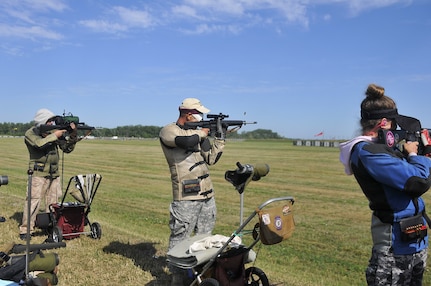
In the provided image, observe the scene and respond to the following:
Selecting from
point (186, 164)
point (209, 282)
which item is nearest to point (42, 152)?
point (186, 164)

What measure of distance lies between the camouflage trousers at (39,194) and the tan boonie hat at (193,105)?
3.82 metres

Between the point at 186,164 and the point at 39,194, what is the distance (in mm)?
3859

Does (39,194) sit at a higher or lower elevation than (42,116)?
lower

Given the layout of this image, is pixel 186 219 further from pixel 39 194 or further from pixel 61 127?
pixel 39 194

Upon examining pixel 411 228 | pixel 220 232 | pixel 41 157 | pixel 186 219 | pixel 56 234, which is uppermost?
pixel 41 157

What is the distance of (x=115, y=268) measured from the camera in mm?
5996

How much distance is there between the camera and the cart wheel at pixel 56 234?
7.28 meters

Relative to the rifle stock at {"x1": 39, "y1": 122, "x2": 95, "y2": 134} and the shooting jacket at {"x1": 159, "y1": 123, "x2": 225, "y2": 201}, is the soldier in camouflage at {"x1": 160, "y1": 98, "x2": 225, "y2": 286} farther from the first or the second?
the rifle stock at {"x1": 39, "y1": 122, "x2": 95, "y2": 134}

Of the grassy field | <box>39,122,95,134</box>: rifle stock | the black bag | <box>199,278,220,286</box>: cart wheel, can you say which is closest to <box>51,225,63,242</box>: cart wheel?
the grassy field

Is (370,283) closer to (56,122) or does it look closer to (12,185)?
(56,122)

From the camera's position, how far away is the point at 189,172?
5.35 m

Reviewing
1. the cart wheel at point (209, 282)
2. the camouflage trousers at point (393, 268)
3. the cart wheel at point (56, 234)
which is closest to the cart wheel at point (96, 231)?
the cart wheel at point (56, 234)

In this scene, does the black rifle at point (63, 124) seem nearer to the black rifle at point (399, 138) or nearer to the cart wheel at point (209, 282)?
the cart wheel at point (209, 282)

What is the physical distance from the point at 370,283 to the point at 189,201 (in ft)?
8.47
